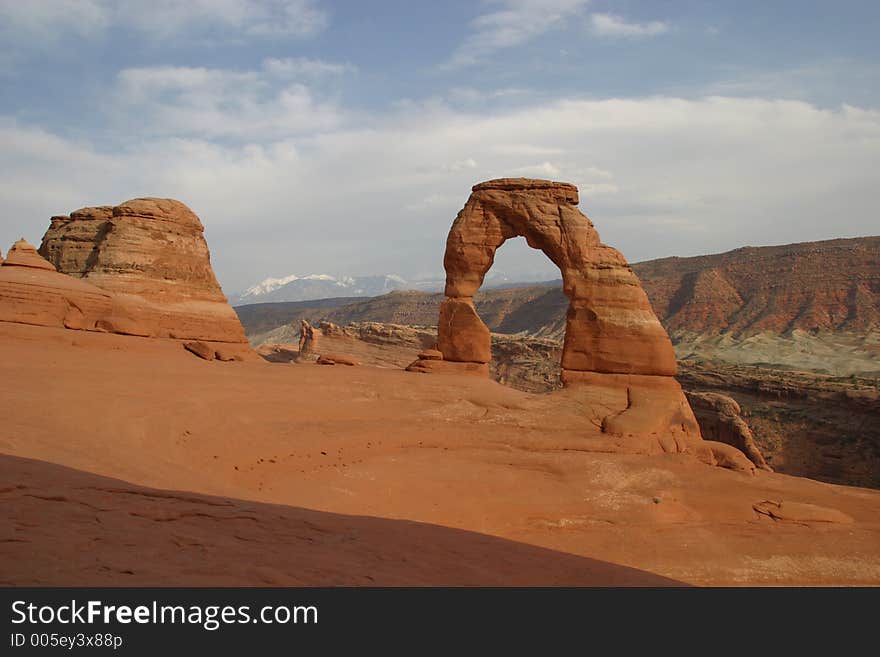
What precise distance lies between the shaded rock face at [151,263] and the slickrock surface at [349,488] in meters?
2.70

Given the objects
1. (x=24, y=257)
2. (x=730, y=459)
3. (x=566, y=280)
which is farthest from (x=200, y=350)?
(x=730, y=459)

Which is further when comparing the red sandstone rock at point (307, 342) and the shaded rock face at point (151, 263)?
the red sandstone rock at point (307, 342)

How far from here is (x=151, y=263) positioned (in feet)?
61.1

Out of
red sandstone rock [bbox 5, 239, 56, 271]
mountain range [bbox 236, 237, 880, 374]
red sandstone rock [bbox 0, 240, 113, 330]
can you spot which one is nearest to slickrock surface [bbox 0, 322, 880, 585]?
red sandstone rock [bbox 0, 240, 113, 330]

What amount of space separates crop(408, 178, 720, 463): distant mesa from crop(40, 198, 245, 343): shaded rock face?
7.02 m

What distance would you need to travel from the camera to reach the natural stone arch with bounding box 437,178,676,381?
1438 cm

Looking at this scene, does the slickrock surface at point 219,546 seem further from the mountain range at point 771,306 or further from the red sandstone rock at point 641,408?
the mountain range at point 771,306

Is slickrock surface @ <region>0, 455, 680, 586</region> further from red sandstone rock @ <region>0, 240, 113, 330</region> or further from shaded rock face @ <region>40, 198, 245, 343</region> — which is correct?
shaded rock face @ <region>40, 198, 245, 343</region>

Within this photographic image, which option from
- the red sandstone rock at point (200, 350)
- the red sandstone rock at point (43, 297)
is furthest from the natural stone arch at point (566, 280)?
the red sandstone rock at point (43, 297)

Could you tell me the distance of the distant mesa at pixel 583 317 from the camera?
44.7ft

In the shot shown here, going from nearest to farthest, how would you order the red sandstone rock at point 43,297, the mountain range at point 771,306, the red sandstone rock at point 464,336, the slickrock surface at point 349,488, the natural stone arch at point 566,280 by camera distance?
the slickrock surface at point 349,488 < the natural stone arch at point 566,280 < the red sandstone rock at point 43,297 < the red sandstone rock at point 464,336 < the mountain range at point 771,306

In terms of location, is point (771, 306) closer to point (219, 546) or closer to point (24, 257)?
point (24, 257)
